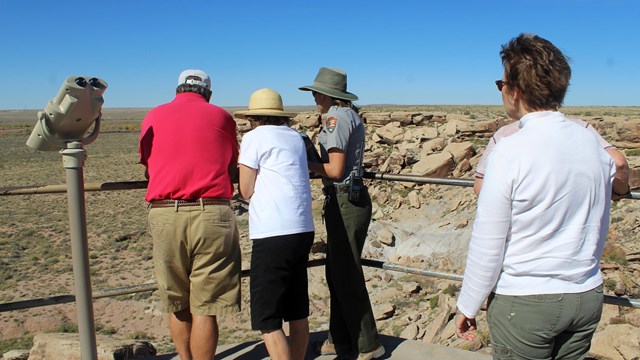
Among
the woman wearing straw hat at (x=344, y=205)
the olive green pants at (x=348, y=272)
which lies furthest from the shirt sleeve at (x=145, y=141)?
the olive green pants at (x=348, y=272)

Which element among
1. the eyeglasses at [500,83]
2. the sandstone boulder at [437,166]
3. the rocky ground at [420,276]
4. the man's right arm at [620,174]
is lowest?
the rocky ground at [420,276]

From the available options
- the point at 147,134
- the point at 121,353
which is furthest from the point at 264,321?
the point at 121,353

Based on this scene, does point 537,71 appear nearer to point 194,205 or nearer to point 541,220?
point 541,220


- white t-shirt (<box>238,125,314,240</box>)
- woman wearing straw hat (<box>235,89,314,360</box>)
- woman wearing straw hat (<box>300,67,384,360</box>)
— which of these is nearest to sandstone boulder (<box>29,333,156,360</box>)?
woman wearing straw hat (<box>235,89,314,360</box>)

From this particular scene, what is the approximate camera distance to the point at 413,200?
16484mm

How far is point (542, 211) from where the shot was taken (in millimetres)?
1898

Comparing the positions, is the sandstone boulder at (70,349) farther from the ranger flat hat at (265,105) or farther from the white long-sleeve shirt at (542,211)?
the white long-sleeve shirt at (542,211)

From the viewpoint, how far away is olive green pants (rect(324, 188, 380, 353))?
3.40 metres

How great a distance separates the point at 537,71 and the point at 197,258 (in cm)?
189

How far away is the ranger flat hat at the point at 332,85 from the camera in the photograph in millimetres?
3408

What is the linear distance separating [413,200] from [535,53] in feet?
48.3

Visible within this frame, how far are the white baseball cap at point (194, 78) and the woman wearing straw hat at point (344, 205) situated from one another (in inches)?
26.6

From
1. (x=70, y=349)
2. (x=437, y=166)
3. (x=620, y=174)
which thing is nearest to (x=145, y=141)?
(x=70, y=349)

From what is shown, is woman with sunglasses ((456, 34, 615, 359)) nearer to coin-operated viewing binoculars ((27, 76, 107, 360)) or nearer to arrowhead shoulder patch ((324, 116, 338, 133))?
arrowhead shoulder patch ((324, 116, 338, 133))
